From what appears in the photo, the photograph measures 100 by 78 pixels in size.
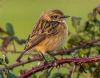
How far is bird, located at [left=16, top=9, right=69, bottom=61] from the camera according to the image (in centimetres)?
633

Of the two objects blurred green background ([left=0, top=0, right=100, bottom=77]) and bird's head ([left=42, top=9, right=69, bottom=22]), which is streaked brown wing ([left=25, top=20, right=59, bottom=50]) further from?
blurred green background ([left=0, top=0, right=100, bottom=77])

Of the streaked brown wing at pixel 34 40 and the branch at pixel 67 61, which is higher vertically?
the branch at pixel 67 61

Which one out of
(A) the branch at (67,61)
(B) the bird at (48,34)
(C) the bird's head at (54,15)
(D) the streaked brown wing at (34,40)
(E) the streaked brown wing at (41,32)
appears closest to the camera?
(A) the branch at (67,61)

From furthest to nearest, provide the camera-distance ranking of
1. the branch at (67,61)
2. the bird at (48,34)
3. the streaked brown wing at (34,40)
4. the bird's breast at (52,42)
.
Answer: the bird's breast at (52,42) < the bird at (48,34) < the streaked brown wing at (34,40) < the branch at (67,61)

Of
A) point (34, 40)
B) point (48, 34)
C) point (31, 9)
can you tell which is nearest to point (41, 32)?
point (48, 34)

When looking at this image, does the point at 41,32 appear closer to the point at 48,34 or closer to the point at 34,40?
the point at 48,34

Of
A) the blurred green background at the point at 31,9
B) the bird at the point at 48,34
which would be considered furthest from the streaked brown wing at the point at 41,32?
the blurred green background at the point at 31,9

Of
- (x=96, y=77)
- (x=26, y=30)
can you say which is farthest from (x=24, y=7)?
(x=96, y=77)

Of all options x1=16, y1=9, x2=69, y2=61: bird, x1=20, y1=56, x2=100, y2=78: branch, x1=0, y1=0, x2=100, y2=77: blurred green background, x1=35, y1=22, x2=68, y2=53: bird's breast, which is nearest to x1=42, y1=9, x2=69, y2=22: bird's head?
x1=16, y1=9, x2=69, y2=61: bird

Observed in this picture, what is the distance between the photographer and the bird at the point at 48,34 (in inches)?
249

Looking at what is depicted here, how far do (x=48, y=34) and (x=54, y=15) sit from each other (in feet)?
1.20

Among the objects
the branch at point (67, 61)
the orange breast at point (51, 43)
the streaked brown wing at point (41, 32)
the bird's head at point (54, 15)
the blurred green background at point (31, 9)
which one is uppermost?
the branch at point (67, 61)

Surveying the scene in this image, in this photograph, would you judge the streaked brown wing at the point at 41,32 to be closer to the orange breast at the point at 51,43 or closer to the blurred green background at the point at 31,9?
the orange breast at the point at 51,43

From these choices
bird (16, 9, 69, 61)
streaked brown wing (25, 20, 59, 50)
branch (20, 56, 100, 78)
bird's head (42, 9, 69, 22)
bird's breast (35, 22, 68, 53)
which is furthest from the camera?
bird's head (42, 9, 69, 22)
